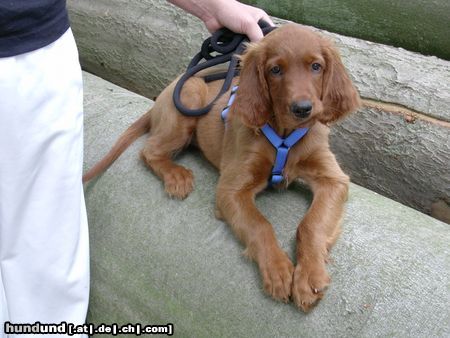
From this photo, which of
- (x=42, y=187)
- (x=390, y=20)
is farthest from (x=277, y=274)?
(x=390, y=20)

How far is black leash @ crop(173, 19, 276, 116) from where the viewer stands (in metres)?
2.89

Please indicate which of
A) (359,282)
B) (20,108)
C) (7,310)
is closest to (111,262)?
(7,310)

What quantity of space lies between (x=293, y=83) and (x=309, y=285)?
2.33 ft

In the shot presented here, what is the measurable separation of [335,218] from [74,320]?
117cm

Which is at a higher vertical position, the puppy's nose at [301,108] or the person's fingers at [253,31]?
the puppy's nose at [301,108]

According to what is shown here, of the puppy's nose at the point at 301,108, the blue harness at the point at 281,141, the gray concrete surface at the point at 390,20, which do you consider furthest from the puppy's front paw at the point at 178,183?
the gray concrete surface at the point at 390,20

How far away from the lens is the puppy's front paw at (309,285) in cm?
207

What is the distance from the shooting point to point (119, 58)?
472 cm

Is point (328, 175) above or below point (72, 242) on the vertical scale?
above

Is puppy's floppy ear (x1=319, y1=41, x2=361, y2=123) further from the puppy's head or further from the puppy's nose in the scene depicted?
the puppy's nose

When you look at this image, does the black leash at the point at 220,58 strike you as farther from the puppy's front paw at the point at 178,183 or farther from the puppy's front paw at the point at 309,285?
the puppy's front paw at the point at 309,285

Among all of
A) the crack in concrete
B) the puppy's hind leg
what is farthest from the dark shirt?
the crack in concrete

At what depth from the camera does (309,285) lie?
2078mm

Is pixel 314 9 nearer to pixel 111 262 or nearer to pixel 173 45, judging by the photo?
pixel 173 45
